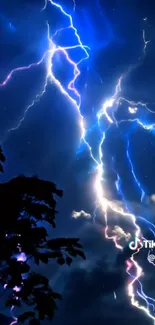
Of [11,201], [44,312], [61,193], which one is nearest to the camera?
[44,312]

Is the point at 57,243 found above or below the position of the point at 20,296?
above

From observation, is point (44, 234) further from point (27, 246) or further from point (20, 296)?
point (20, 296)

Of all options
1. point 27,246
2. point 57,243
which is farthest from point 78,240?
point 27,246

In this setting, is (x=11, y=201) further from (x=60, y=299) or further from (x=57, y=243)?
(x=60, y=299)

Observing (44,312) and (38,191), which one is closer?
(44,312)

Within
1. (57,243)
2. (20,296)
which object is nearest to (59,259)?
(57,243)

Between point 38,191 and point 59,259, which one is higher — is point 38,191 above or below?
above

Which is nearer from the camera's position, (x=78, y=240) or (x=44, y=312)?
(x=44, y=312)

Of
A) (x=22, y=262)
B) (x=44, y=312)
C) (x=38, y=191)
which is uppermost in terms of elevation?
(x=38, y=191)

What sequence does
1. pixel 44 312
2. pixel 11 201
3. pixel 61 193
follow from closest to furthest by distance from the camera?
1. pixel 44 312
2. pixel 11 201
3. pixel 61 193
